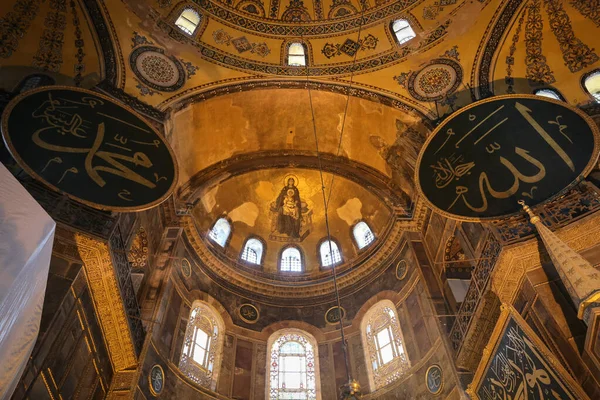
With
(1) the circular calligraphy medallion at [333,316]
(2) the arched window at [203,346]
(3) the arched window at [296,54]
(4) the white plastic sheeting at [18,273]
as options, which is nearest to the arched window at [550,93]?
(3) the arched window at [296,54]

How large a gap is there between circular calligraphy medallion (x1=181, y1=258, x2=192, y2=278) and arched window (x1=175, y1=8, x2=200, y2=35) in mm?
5557

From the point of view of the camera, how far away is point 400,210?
10883 millimetres

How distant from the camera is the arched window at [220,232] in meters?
12.1

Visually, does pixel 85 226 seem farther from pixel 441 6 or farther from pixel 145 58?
pixel 441 6

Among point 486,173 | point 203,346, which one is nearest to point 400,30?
point 486,173

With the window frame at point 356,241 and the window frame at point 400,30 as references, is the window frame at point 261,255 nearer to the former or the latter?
the window frame at point 356,241

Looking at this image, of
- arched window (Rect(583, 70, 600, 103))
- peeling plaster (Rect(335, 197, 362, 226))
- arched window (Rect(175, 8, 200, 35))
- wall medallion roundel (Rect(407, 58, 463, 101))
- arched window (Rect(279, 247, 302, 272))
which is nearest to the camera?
arched window (Rect(583, 70, 600, 103))

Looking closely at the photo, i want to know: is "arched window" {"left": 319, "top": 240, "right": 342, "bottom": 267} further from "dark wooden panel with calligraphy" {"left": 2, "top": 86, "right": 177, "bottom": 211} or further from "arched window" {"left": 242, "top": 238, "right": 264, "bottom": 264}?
"dark wooden panel with calligraphy" {"left": 2, "top": 86, "right": 177, "bottom": 211}

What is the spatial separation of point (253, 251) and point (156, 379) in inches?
207

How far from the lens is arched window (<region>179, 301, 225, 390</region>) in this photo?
9.08m

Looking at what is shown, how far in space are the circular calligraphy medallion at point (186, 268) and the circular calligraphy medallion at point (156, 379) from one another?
234 cm

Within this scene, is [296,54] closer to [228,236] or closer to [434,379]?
[228,236]

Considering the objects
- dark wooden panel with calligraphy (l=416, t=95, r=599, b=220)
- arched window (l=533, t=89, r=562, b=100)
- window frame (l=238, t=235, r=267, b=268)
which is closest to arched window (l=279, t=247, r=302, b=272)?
window frame (l=238, t=235, r=267, b=268)

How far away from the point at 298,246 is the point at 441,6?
280 inches
